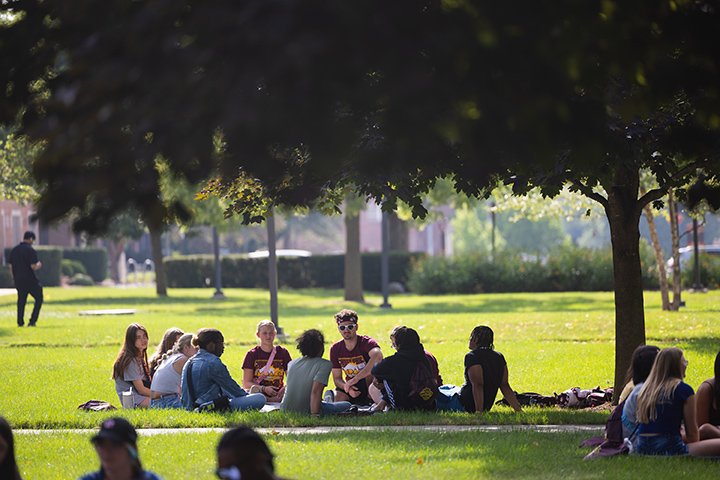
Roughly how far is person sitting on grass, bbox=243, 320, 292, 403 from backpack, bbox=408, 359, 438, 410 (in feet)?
5.39

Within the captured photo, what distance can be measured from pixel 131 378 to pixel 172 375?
1.41ft

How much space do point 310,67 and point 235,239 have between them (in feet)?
284

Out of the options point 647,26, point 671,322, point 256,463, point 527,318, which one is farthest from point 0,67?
point 527,318

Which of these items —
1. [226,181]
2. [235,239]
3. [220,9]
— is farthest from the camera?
[235,239]

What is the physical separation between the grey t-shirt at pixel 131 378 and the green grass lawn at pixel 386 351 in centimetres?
49

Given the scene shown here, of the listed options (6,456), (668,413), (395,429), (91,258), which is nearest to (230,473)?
(6,456)

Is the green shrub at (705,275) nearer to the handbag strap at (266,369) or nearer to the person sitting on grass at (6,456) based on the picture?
the handbag strap at (266,369)

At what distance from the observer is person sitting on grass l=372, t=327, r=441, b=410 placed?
12242mm

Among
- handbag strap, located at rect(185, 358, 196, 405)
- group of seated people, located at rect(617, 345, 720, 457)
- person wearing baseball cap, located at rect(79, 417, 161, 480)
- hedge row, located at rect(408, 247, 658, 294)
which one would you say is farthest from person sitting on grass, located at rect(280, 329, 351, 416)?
hedge row, located at rect(408, 247, 658, 294)

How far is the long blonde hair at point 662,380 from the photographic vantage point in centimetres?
901

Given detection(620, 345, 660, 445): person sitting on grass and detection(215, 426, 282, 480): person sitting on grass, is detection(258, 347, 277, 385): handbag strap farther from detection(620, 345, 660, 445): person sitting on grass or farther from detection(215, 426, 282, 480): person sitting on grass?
detection(215, 426, 282, 480): person sitting on grass

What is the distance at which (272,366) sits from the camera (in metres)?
13.6

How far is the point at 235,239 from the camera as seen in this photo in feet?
301

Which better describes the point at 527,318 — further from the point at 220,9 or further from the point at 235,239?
the point at 235,239
